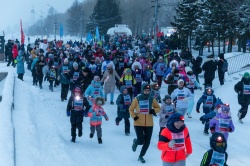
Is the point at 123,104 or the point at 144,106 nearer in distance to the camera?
the point at 144,106

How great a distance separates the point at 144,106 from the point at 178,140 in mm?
2444

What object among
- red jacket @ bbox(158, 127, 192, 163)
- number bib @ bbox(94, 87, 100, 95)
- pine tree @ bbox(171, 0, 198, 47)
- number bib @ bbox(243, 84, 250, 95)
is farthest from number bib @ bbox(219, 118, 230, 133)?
pine tree @ bbox(171, 0, 198, 47)

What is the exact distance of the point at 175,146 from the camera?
21.2 ft

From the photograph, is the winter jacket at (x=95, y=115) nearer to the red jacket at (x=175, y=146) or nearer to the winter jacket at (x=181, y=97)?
the winter jacket at (x=181, y=97)

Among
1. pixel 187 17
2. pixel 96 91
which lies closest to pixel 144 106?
pixel 96 91

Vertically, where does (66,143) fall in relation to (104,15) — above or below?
below

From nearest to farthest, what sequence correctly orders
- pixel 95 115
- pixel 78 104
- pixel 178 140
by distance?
1. pixel 178 140
2. pixel 78 104
3. pixel 95 115

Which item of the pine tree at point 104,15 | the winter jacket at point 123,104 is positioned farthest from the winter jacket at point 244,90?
the pine tree at point 104,15

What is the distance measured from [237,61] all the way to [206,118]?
16839 mm

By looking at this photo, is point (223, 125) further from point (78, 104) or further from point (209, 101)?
point (78, 104)

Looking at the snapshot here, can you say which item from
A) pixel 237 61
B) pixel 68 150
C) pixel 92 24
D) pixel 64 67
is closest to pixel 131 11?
pixel 92 24

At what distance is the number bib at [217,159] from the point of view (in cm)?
630

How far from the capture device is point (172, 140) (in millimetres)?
6293

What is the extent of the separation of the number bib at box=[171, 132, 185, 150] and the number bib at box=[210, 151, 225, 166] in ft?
1.68
